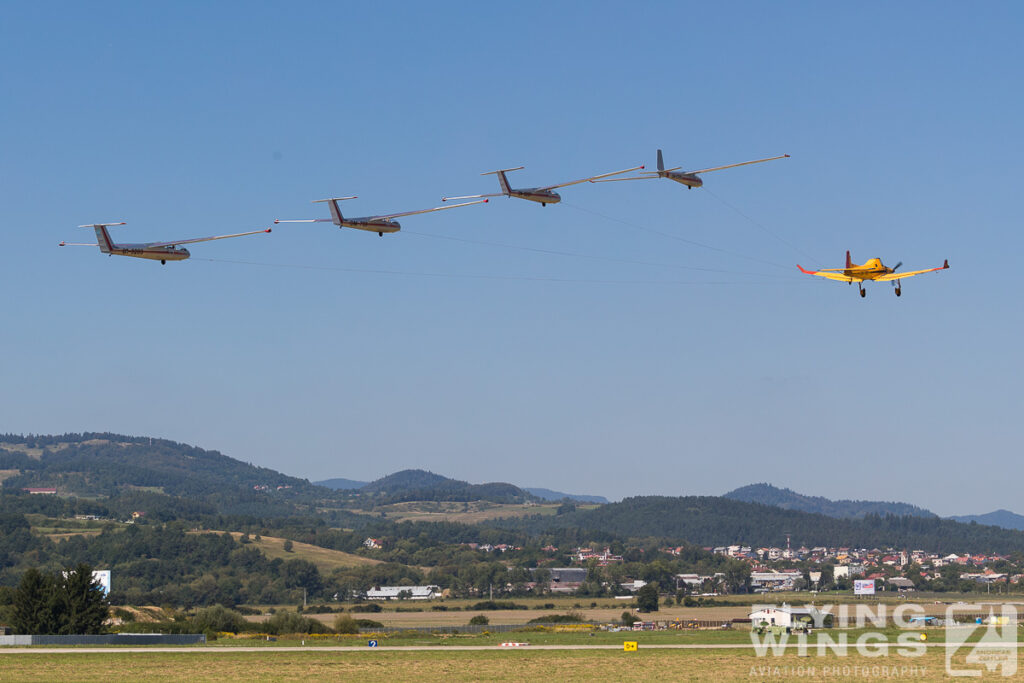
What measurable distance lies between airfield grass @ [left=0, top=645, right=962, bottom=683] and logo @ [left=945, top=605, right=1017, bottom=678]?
4.21 ft

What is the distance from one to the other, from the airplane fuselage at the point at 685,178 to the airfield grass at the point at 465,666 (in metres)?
25.3

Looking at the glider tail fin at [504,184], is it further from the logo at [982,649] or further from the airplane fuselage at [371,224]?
the logo at [982,649]

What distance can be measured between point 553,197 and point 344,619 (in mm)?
79476

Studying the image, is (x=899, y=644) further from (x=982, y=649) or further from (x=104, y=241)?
(x=104, y=241)

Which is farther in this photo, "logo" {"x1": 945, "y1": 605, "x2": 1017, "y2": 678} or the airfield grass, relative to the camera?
"logo" {"x1": 945, "y1": 605, "x2": 1017, "y2": 678}

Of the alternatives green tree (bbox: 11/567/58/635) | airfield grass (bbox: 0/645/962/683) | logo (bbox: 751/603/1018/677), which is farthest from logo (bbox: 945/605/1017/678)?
green tree (bbox: 11/567/58/635)

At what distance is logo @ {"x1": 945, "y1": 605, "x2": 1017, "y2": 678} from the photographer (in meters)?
62.8

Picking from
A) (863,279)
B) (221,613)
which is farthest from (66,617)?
(863,279)

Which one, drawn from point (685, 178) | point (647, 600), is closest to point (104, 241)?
point (685, 178)

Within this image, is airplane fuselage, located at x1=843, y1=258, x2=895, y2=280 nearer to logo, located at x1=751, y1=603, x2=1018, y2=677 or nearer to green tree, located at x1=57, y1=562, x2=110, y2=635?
logo, located at x1=751, y1=603, x2=1018, y2=677

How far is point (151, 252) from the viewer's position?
58000 millimetres

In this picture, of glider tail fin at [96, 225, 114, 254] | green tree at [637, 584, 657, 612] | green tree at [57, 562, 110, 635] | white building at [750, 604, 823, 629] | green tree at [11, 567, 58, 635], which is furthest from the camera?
green tree at [637, 584, 657, 612]

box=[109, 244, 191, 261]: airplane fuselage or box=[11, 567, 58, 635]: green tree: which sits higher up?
box=[109, 244, 191, 261]: airplane fuselage

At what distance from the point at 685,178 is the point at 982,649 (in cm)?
3829
